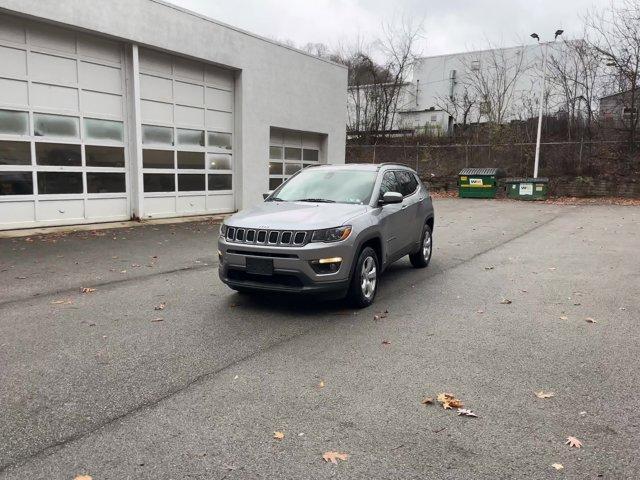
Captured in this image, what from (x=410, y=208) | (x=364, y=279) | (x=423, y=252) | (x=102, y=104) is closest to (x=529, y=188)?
(x=423, y=252)

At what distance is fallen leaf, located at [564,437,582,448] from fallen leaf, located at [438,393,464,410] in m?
0.72

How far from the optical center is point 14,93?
11852 mm

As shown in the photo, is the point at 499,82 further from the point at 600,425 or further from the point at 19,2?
the point at 600,425

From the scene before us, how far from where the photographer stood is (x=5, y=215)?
39.1 feet

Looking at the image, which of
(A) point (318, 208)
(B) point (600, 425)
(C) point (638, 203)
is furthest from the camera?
(C) point (638, 203)

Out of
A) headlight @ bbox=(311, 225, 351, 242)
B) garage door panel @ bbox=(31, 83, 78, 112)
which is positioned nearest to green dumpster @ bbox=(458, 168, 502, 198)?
garage door panel @ bbox=(31, 83, 78, 112)

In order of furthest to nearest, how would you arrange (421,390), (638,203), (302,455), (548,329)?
(638,203) → (548,329) → (421,390) → (302,455)

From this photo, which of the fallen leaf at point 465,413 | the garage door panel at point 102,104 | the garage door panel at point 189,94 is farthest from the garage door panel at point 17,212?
the fallen leaf at point 465,413

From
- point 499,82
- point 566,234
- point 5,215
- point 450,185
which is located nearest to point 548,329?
point 566,234

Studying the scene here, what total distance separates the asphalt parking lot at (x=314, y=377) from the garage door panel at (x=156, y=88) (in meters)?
7.76

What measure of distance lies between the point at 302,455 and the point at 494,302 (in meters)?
4.32

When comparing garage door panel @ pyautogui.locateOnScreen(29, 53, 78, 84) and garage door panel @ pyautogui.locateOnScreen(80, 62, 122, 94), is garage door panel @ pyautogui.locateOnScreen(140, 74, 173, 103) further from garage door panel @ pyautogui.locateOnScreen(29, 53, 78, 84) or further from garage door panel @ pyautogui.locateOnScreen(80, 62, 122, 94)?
garage door panel @ pyautogui.locateOnScreen(29, 53, 78, 84)

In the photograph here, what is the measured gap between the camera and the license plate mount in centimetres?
568

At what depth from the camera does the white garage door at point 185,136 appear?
14742mm
